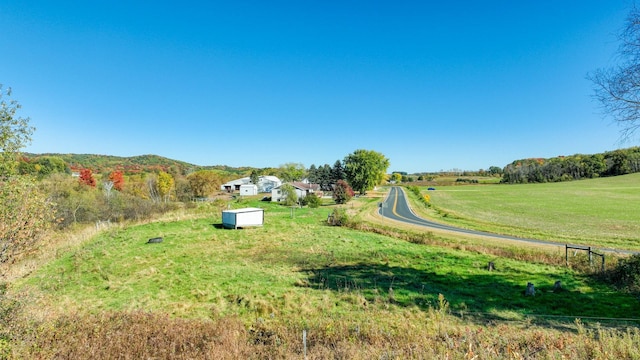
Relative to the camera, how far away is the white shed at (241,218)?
27562mm

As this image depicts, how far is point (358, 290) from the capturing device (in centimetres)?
1230

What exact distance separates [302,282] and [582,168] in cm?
17177

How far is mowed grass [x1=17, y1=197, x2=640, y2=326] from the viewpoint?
407 inches

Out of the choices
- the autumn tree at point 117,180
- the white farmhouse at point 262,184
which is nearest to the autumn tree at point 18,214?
the autumn tree at point 117,180

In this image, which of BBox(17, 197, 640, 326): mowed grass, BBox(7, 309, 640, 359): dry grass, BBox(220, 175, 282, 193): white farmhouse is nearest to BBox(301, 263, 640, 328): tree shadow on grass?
BBox(17, 197, 640, 326): mowed grass

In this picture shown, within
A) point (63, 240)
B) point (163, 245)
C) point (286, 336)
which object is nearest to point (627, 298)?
point (286, 336)

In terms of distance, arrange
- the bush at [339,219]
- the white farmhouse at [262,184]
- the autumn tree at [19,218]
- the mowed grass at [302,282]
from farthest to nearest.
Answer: the white farmhouse at [262,184] → the bush at [339,219] → the mowed grass at [302,282] → the autumn tree at [19,218]

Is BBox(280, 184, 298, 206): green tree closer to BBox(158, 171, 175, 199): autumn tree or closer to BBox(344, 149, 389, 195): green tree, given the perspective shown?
BBox(344, 149, 389, 195): green tree

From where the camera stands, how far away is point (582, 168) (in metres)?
131

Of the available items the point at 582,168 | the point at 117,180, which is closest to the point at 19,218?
the point at 117,180

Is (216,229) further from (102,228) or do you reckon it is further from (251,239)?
(102,228)

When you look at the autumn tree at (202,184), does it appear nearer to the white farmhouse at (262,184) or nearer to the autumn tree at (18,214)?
the white farmhouse at (262,184)

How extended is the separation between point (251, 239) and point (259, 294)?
497 inches

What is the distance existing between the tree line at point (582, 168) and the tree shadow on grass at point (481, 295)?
500ft
